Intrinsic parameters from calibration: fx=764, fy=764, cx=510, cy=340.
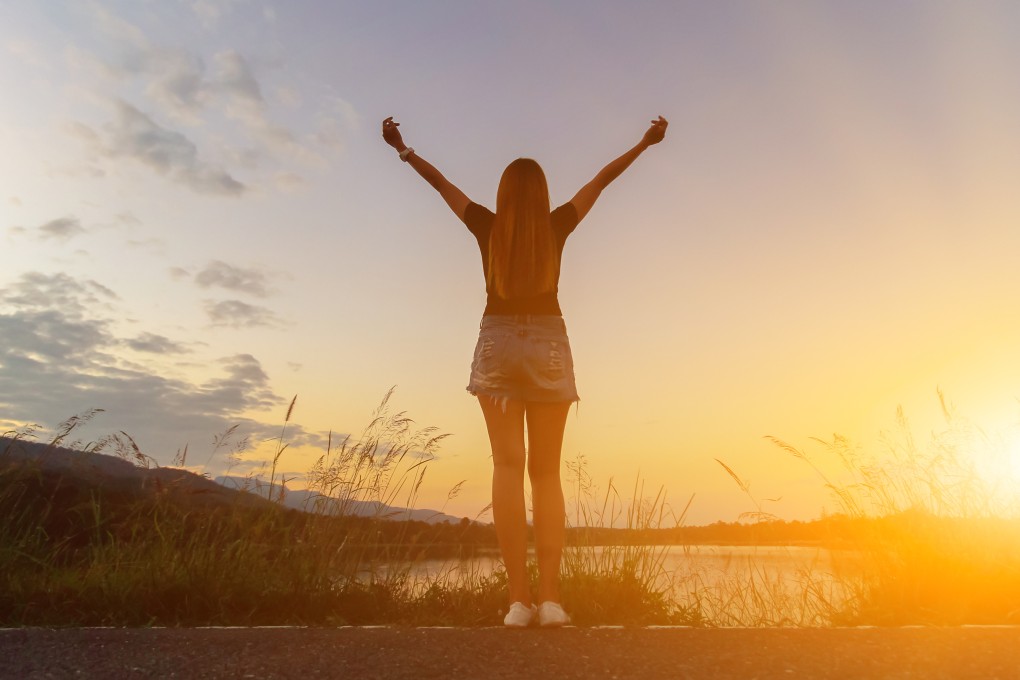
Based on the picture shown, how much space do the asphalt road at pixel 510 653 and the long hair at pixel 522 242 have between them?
1496mm

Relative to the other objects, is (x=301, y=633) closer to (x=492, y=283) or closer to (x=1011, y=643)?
(x=492, y=283)

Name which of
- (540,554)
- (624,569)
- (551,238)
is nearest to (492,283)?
(551,238)

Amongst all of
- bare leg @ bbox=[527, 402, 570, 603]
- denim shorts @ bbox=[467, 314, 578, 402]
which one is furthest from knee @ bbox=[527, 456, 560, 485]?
denim shorts @ bbox=[467, 314, 578, 402]

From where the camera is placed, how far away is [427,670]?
8.28 ft

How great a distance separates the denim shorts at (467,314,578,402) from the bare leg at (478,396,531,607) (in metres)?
0.08

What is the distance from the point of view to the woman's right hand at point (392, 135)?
3.95 metres

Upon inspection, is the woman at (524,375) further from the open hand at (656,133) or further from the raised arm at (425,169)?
the open hand at (656,133)

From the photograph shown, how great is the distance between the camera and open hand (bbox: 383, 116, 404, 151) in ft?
13.0

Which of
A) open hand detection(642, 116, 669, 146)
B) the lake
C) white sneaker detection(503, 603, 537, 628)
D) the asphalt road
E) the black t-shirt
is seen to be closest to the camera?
the asphalt road

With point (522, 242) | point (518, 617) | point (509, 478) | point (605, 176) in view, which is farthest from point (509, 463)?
point (605, 176)

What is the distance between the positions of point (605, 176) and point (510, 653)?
2.30 meters

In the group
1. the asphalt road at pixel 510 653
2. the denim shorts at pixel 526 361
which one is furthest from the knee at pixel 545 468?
the asphalt road at pixel 510 653

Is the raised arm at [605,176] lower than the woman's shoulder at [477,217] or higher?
→ higher

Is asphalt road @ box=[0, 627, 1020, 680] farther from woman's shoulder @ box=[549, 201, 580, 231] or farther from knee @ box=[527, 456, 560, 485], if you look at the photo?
woman's shoulder @ box=[549, 201, 580, 231]
